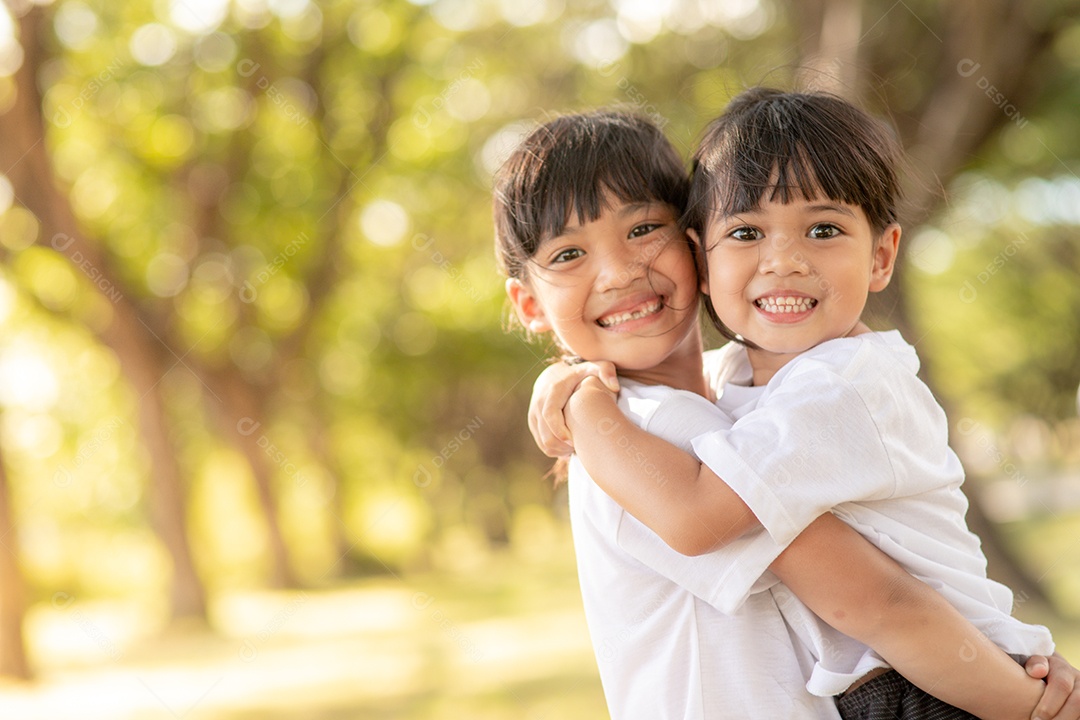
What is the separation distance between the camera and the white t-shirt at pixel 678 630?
5.77ft

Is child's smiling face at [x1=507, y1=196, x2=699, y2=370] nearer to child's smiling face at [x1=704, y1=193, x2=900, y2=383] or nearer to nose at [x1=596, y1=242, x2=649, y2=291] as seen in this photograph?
nose at [x1=596, y1=242, x2=649, y2=291]

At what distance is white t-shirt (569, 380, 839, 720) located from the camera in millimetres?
1759

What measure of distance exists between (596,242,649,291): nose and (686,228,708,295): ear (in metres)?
0.10

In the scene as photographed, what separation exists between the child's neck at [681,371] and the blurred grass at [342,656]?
6007 mm

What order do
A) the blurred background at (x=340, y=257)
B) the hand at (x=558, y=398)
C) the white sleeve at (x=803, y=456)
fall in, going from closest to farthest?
the white sleeve at (x=803, y=456) → the hand at (x=558, y=398) → the blurred background at (x=340, y=257)

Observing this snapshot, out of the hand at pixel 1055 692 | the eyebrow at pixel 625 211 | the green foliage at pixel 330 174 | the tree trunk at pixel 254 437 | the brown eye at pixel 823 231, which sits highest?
the green foliage at pixel 330 174

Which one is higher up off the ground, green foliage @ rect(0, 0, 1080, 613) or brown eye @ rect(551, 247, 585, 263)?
green foliage @ rect(0, 0, 1080, 613)

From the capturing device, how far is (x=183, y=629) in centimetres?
1240

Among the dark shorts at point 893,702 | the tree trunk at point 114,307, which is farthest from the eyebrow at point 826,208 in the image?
the tree trunk at point 114,307

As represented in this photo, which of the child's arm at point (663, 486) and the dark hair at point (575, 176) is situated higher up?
the dark hair at point (575, 176)

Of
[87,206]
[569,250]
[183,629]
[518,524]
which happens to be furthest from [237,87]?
[518,524]

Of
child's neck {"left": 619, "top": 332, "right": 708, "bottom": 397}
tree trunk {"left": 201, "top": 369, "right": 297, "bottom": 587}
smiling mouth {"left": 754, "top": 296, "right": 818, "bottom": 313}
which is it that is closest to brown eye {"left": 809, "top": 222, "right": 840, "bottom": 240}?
smiling mouth {"left": 754, "top": 296, "right": 818, "bottom": 313}

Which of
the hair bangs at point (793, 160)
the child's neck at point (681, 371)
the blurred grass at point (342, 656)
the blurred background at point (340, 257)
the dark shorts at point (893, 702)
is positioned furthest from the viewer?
the blurred grass at point (342, 656)

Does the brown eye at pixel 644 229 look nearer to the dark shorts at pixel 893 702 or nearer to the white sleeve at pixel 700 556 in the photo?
the white sleeve at pixel 700 556
